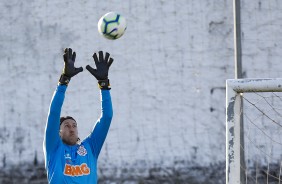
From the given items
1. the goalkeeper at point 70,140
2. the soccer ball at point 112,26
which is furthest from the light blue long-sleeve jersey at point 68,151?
the soccer ball at point 112,26

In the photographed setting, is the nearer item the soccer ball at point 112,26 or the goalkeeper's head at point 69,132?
the goalkeeper's head at point 69,132

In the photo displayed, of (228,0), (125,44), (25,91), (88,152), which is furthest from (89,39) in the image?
(88,152)

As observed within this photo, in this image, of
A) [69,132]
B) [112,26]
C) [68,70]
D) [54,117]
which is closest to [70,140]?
[69,132]

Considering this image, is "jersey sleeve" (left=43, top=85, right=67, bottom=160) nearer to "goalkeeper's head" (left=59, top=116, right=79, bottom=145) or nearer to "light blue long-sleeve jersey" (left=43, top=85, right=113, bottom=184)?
"light blue long-sleeve jersey" (left=43, top=85, right=113, bottom=184)

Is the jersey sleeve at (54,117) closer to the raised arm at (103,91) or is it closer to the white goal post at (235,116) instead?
the raised arm at (103,91)

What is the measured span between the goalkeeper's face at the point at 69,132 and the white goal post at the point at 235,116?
1239 millimetres

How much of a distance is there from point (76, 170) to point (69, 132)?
0.36 meters

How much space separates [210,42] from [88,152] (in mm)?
4589

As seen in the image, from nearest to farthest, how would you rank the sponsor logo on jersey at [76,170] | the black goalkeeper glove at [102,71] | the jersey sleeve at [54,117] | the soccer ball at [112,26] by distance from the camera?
the jersey sleeve at [54,117] < the sponsor logo on jersey at [76,170] < the black goalkeeper glove at [102,71] < the soccer ball at [112,26]

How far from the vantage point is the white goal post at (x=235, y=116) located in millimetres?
5625

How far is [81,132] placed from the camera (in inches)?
391

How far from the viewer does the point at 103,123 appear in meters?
5.73

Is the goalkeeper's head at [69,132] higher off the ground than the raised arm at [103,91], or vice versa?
the raised arm at [103,91]

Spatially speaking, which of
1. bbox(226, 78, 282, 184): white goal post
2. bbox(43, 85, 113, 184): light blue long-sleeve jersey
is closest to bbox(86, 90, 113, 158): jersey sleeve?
bbox(43, 85, 113, 184): light blue long-sleeve jersey
